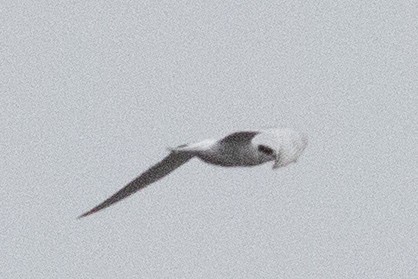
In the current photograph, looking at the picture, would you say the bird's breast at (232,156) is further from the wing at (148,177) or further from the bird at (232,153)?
the wing at (148,177)

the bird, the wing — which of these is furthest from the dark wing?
the wing

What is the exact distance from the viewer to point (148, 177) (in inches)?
498

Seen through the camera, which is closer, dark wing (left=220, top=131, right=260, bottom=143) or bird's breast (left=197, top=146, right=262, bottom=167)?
dark wing (left=220, top=131, right=260, bottom=143)

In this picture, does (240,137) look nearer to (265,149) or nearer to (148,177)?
(265,149)

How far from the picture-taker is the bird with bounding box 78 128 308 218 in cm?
1030

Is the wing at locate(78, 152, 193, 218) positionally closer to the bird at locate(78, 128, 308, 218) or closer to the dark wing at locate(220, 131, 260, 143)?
the bird at locate(78, 128, 308, 218)

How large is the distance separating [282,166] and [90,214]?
11.8 ft

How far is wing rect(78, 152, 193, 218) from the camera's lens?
12523 millimetres

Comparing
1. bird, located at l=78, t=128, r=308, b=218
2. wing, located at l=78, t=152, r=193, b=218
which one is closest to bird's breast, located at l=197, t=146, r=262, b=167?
bird, located at l=78, t=128, r=308, b=218

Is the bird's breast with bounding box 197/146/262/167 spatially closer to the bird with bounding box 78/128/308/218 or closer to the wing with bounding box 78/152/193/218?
the bird with bounding box 78/128/308/218

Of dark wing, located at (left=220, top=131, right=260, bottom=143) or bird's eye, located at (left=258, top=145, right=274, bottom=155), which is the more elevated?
dark wing, located at (left=220, top=131, right=260, bottom=143)

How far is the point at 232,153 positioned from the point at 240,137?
0.95ft

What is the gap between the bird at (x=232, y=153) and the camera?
405 inches

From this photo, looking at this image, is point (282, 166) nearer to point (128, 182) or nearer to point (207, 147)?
point (207, 147)
